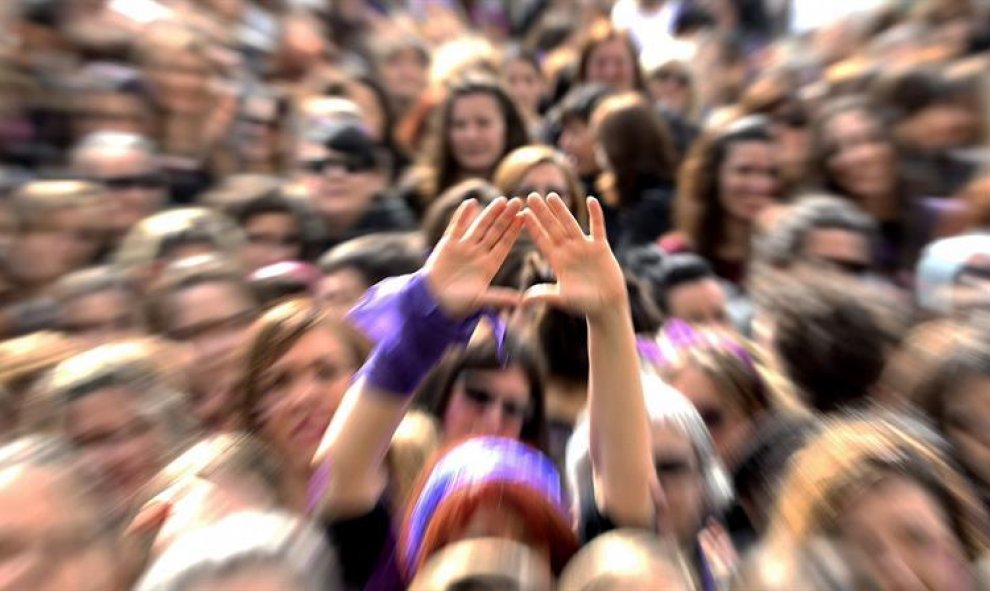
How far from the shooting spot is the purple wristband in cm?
129

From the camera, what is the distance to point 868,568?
1.19 metres

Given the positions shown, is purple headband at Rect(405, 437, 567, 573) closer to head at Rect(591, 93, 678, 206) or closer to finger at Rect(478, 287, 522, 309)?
finger at Rect(478, 287, 522, 309)

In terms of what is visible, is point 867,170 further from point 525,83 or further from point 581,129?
point 525,83

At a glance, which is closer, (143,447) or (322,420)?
(322,420)

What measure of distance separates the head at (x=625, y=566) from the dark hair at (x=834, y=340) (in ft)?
2.37

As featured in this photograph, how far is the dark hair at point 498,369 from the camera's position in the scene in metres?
1.69

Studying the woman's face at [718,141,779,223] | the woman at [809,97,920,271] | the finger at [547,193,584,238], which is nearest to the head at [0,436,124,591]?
the finger at [547,193,584,238]

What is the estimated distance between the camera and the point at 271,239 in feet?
8.96

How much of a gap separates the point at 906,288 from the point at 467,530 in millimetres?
1639

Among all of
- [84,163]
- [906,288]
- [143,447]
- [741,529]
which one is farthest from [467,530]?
[84,163]

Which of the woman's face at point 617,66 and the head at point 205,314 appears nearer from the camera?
the head at point 205,314

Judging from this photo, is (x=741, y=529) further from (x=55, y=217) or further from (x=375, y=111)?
(x=375, y=111)

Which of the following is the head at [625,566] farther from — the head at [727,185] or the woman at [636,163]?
the woman at [636,163]

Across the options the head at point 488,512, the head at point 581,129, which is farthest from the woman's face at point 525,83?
the head at point 488,512
